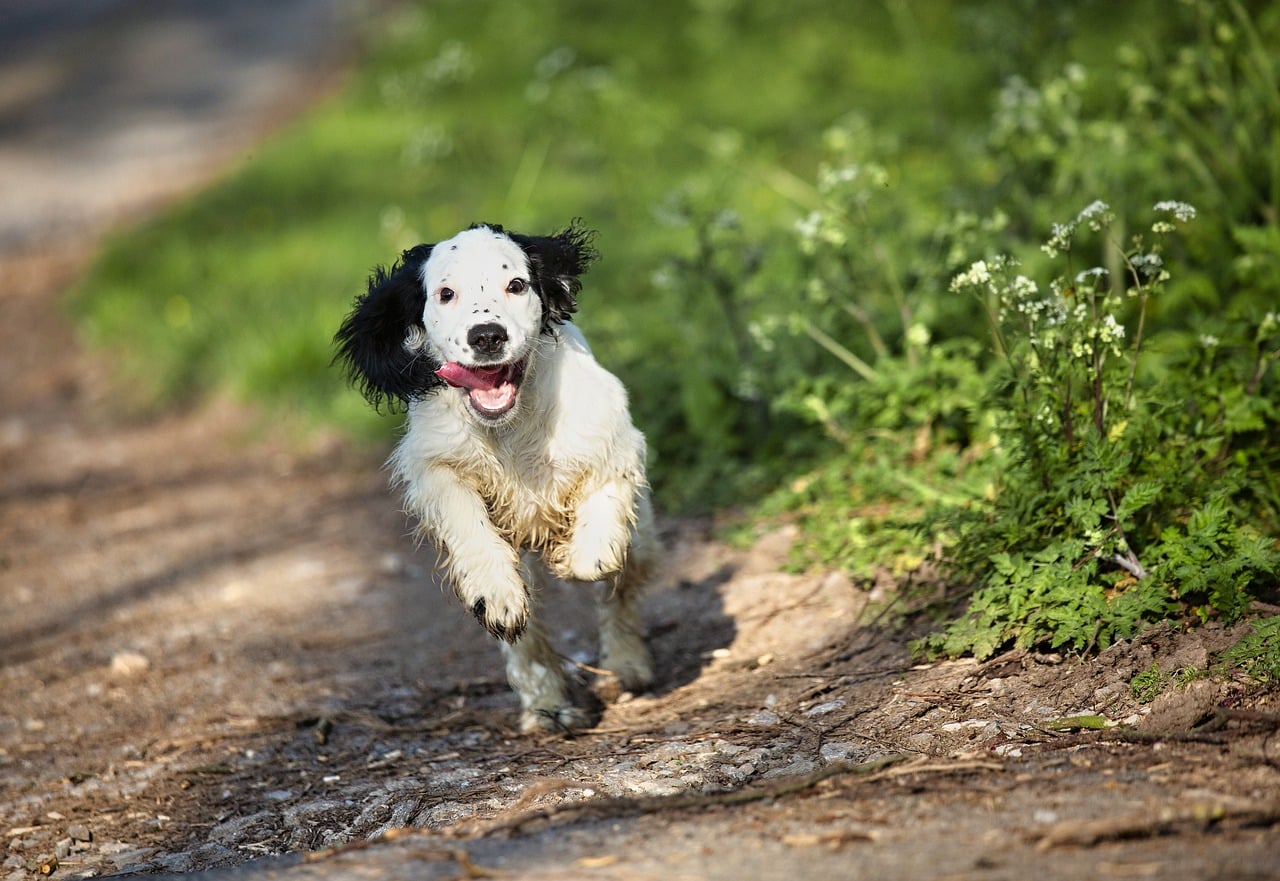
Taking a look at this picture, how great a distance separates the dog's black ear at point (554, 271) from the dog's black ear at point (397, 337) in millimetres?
313

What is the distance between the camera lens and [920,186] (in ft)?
25.8

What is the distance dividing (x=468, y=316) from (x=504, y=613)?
839 millimetres

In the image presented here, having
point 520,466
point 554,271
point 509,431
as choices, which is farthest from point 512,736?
point 554,271

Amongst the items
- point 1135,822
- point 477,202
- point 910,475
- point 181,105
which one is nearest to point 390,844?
point 1135,822

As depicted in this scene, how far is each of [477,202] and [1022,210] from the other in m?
4.63

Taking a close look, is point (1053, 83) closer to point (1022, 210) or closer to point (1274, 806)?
point (1022, 210)

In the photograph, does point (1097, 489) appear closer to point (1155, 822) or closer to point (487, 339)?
point (1155, 822)

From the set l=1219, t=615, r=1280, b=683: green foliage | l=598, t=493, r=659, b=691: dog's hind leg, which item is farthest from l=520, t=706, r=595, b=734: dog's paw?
l=1219, t=615, r=1280, b=683: green foliage

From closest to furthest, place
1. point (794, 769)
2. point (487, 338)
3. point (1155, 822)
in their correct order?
point (1155, 822), point (794, 769), point (487, 338)

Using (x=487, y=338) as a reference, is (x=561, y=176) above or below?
above

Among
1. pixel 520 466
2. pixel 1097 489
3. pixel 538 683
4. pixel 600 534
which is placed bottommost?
pixel 538 683

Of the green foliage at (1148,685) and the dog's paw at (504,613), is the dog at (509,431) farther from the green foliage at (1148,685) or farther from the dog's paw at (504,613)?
the green foliage at (1148,685)

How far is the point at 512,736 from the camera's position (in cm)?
425

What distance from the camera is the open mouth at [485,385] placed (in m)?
3.86
